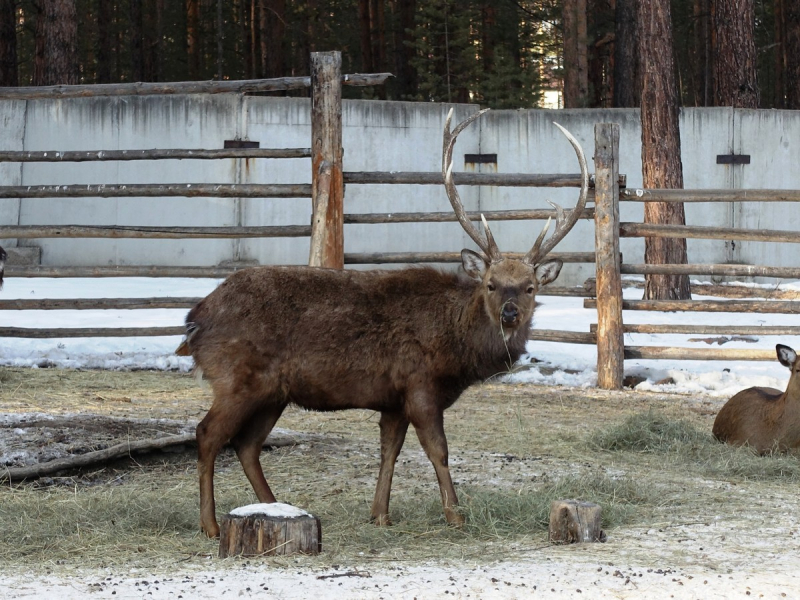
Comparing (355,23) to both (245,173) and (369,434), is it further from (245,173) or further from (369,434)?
(369,434)

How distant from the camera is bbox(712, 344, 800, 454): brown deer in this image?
7238 mm

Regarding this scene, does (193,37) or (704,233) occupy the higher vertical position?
(193,37)

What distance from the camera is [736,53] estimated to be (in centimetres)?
1700

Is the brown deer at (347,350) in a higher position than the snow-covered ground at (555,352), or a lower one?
higher

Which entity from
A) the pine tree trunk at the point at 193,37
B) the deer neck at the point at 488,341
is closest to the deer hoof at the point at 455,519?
the deer neck at the point at 488,341

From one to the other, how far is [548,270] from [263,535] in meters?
2.25

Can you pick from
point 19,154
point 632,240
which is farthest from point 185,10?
point 19,154

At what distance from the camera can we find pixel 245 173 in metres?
16.0

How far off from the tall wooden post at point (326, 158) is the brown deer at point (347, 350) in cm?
397

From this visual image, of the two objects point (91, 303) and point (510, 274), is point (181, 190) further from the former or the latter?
point (510, 274)

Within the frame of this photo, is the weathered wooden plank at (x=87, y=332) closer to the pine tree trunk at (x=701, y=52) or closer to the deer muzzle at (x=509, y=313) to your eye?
the deer muzzle at (x=509, y=313)

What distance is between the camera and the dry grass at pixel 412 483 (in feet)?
16.1

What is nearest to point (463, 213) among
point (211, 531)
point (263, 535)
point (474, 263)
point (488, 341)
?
point (474, 263)

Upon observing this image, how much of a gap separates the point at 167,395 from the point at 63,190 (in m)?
2.45
